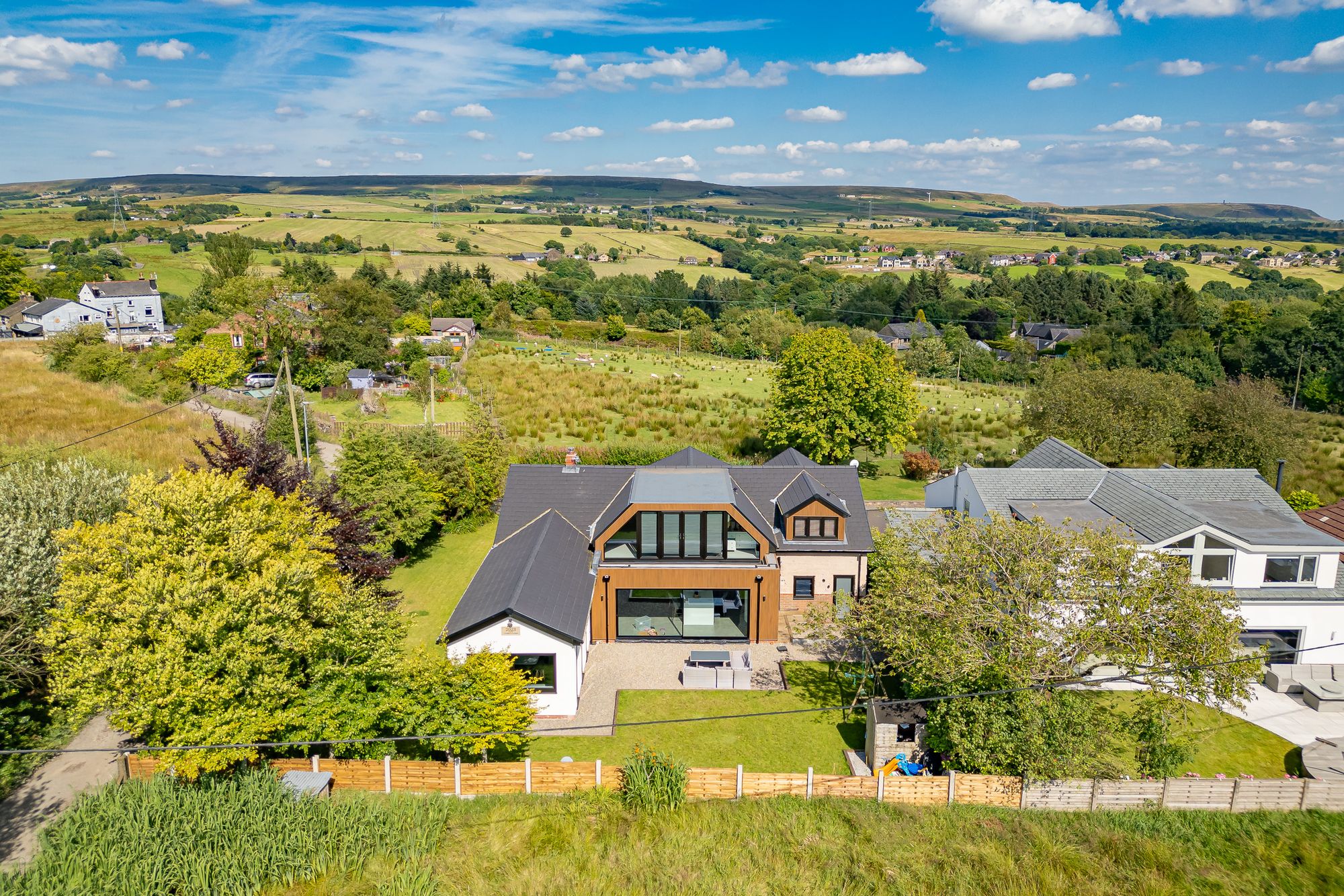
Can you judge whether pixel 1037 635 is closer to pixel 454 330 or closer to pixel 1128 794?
pixel 1128 794

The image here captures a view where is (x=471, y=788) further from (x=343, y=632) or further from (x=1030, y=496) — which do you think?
(x=1030, y=496)

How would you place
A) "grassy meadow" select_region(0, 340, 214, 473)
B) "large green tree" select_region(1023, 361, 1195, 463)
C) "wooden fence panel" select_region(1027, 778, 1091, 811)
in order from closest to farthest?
"wooden fence panel" select_region(1027, 778, 1091, 811)
"grassy meadow" select_region(0, 340, 214, 473)
"large green tree" select_region(1023, 361, 1195, 463)

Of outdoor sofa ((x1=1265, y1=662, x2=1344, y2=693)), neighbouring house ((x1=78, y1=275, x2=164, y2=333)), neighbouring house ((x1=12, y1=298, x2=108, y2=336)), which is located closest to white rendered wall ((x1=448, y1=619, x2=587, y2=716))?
outdoor sofa ((x1=1265, y1=662, x2=1344, y2=693))

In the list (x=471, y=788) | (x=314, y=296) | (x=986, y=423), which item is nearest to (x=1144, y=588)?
(x=471, y=788)

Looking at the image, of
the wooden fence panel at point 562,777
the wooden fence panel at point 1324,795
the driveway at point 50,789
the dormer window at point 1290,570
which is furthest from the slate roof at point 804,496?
the driveway at point 50,789

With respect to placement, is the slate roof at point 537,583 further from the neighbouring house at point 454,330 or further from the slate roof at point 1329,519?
the neighbouring house at point 454,330

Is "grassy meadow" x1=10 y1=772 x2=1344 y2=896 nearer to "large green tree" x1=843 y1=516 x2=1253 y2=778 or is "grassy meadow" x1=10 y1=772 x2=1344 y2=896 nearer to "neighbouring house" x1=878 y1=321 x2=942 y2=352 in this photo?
"large green tree" x1=843 y1=516 x2=1253 y2=778
